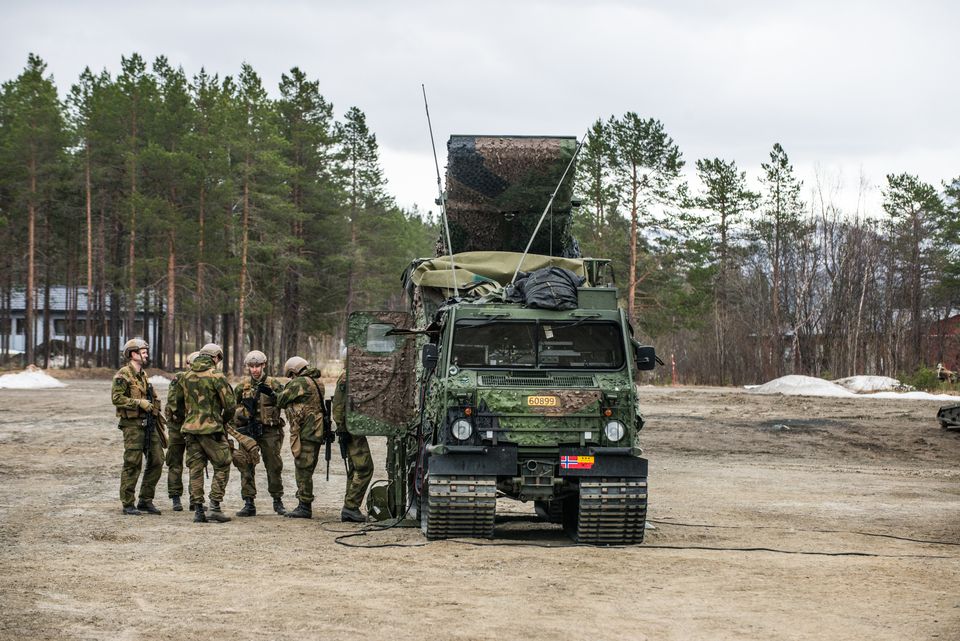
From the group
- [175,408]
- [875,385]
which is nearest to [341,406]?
[175,408]

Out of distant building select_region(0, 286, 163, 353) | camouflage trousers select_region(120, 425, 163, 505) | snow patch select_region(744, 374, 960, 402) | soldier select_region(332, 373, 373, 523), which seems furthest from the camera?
distant building select_region(0, 286, 163, 353)

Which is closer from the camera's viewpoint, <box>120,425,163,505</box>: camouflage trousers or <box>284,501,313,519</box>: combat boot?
<box>120,425,163,505</box>: camouflage trousers

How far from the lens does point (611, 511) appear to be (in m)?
11.6

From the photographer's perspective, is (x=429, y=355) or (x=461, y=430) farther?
(x=429, y=355)

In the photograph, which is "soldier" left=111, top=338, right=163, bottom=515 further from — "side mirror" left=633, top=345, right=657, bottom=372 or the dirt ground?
"side mirror" left=633, top=345, right=657, bottom=372

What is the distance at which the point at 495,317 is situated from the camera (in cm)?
1212

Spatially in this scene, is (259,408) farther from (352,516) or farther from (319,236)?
(319,236)

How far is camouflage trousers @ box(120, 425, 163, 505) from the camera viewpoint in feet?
45.8

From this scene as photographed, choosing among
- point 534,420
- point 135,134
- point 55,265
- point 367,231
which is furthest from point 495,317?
point 55,265

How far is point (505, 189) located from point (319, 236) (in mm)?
49591

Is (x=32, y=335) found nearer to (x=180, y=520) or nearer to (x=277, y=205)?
(x=277, y=205)

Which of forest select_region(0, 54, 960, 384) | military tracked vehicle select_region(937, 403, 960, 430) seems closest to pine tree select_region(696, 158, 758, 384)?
forest select_region(0, 54, 960, 384)

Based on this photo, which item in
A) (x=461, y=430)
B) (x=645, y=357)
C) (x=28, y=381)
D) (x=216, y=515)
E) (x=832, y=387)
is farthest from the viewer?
(x=832, y=387)

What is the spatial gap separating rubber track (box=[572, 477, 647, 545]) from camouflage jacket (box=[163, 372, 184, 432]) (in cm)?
505
